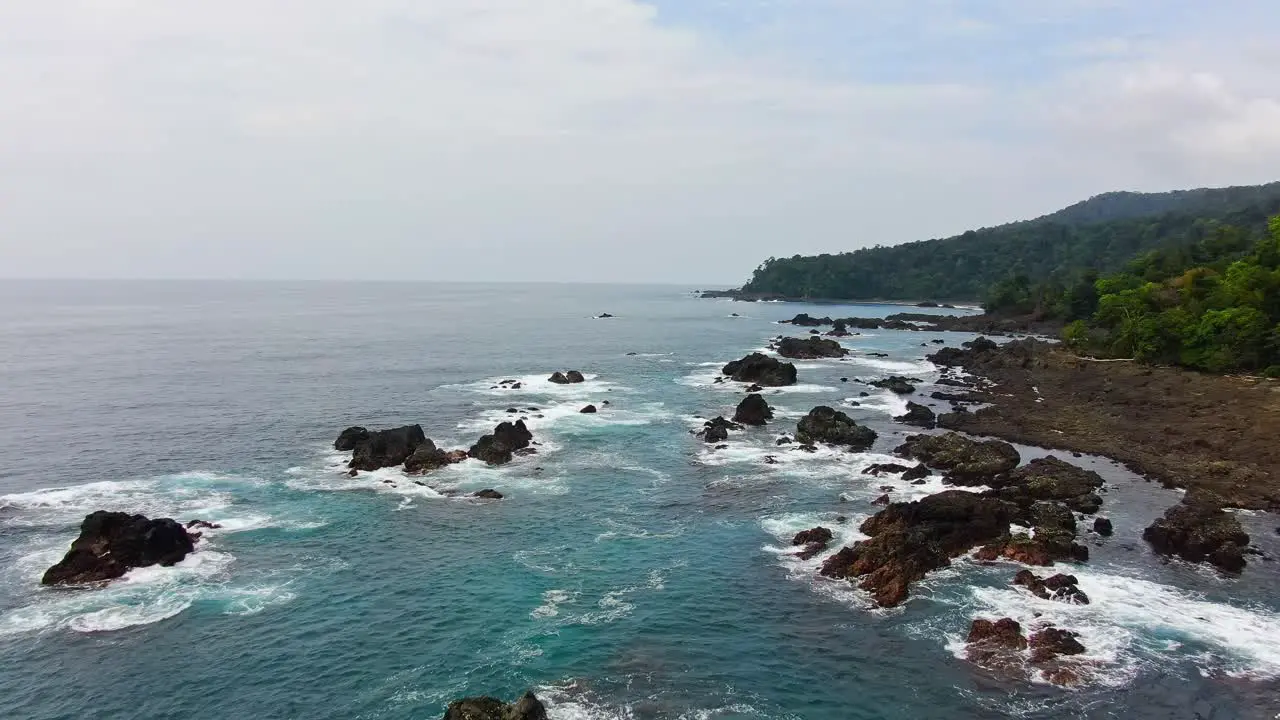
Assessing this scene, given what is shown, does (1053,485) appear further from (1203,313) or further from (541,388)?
(541,388)

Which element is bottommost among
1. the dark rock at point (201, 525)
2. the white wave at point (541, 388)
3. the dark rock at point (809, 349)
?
the dark rock at point (201, 525)

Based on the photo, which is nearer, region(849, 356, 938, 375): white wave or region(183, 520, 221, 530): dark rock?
region(183, 520, 221, 530): dark rock

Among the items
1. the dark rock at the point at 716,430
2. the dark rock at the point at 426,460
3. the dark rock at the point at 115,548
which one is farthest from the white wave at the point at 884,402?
the dark rock at the point at 115,548

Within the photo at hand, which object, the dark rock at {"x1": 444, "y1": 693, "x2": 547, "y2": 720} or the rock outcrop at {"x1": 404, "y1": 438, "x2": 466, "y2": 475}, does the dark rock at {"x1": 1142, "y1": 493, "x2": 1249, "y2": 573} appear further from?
the rock outcrop at {"x1": 404, "y1": 438, "x2": 466, "y2": 475}

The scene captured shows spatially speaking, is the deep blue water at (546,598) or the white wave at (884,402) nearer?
the deep blue water at (546,598)

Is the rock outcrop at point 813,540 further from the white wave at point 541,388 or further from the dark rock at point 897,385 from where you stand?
the dark rock at point 897,385

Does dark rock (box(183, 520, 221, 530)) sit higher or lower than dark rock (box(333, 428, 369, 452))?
lower

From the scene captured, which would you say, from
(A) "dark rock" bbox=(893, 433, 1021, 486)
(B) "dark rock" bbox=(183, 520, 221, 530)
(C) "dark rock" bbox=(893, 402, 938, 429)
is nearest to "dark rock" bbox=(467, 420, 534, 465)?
(B) "dark rock" bbox=(183, 520, 221, 530)
